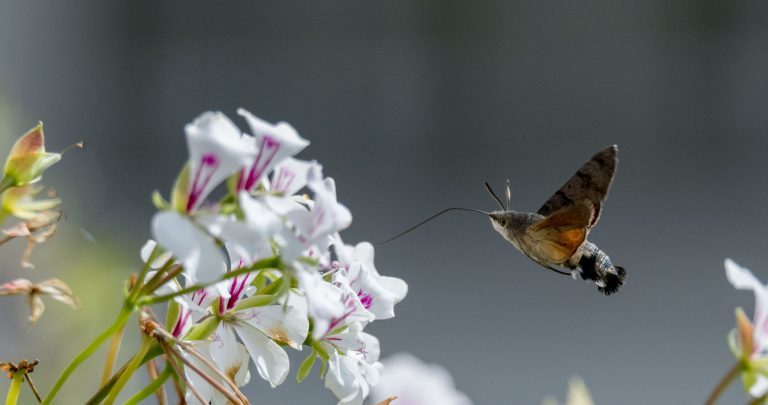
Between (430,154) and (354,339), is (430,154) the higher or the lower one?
the lower one

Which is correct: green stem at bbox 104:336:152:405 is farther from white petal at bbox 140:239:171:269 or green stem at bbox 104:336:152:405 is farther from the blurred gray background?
the blurred gray background

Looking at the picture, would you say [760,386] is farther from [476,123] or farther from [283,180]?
[476,123]

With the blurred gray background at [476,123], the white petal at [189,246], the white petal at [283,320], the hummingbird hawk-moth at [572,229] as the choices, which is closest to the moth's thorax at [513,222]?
the hummingbird hawk-moth at [572,229]

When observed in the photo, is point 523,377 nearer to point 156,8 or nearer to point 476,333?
point 476,333

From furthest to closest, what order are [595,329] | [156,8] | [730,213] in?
1. [156,8]
2. [730,213]
3. [595,329]

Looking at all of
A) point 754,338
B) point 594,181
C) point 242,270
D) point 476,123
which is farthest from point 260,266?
point 476,123

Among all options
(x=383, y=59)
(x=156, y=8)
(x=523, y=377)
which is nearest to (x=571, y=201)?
(x=523, y=377)

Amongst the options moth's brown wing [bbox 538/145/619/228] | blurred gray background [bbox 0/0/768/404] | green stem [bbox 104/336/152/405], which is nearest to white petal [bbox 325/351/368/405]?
green stem [bbox 104/336/152/405]

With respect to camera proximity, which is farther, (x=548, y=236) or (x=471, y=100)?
(x=471, y=100)
